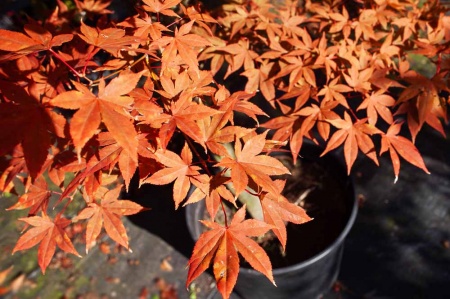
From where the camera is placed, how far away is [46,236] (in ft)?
4.00

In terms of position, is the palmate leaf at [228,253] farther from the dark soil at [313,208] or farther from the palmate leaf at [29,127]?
the dark soil at [313,208]

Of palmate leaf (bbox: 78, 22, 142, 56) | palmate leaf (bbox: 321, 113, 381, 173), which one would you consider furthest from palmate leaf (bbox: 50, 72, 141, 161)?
palmate leaf (bbox: 321, 113, 381, 173)

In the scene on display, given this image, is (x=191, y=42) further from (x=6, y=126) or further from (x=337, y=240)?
(x=337, y=240)

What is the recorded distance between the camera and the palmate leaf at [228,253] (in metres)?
0.88

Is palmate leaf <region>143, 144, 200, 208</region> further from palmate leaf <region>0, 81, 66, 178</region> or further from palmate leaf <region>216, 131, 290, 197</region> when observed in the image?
palmate leaf <region>0, 81, 66, 178</region>

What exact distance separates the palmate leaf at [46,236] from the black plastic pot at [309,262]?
80cm

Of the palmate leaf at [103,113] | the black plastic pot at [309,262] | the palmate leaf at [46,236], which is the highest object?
the palmate leaf at [103,113]

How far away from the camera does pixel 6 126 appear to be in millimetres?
752

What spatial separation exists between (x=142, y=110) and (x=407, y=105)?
38.5 inches

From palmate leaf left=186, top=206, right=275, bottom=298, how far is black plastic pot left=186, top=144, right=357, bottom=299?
0.82m

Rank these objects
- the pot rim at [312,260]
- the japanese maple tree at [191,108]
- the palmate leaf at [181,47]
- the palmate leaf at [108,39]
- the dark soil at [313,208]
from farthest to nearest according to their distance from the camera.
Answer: the dark soil at [313,208]
the pot rim at [312,260]
the palmate leaf at [181,47]
the palmate leaf at [108,39]
the japanese maple tree at [191,108]

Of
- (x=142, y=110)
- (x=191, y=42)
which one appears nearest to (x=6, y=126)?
(x=142, y=110)

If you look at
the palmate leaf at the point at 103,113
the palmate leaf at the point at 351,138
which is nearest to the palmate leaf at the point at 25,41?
the palmate leaf at the point at 103,113

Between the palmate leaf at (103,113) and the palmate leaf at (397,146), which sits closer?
the palmate leaf at (103,113)
